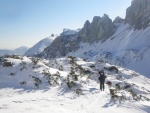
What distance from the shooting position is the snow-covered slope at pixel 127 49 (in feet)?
353

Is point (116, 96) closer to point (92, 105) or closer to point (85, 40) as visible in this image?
point (92, 105)

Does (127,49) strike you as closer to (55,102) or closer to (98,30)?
(98,30)

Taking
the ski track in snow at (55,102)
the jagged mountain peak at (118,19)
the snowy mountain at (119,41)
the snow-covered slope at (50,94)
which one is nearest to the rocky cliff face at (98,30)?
the snowy mountain at (119,41)

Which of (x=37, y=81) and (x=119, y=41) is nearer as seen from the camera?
(x=37, y=81)

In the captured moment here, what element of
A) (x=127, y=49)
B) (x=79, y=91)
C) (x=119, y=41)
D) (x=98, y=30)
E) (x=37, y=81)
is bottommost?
(x=79, y=91)

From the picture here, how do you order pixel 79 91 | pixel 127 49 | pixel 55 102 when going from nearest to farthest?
pixel 55 102 → pixel 79 91 → pixel 127 49

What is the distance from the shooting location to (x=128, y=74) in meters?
50.2

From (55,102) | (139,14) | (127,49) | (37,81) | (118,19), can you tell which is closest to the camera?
(55,102)

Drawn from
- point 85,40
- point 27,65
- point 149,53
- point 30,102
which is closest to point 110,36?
point 85,40

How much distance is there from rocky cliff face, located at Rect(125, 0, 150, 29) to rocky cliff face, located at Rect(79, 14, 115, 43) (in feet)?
42.9

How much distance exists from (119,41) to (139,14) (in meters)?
22.6

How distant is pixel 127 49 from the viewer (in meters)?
124

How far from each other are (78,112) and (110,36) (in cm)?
14678

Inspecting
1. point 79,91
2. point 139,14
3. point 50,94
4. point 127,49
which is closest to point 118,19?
point 139,14
